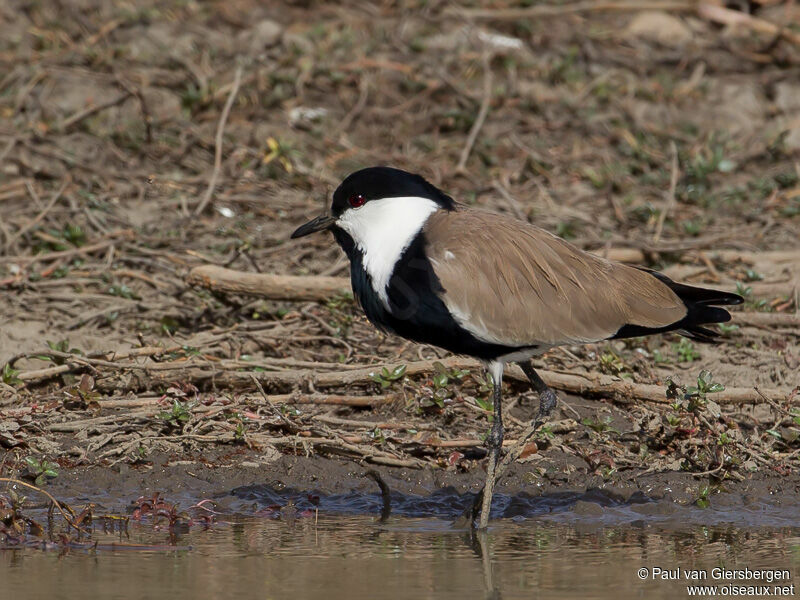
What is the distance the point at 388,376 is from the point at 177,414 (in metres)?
1.06

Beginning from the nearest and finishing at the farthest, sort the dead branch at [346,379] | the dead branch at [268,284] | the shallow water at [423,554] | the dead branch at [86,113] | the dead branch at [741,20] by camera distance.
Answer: the shallow water at [423,554] < the dead branch at [346,379] < the dead branch at [268,284] < the dead branch at [86,113] < the dead branch at [741,20]

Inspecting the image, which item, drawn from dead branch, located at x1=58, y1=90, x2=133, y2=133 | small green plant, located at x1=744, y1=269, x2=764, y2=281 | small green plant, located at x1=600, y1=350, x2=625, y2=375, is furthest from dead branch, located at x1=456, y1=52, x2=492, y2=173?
small green plant, located at x1=600, y1=350, x2=625, y2=375

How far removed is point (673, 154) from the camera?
347 inches

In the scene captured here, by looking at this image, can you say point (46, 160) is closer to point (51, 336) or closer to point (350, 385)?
point (51, 336)

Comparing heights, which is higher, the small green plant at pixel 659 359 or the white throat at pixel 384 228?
the white throat at pixel 384 228

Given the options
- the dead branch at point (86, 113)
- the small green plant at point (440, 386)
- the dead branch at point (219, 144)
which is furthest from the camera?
the dead branch at point (86, 113)

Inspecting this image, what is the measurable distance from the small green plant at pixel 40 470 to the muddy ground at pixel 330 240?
0.5 inches

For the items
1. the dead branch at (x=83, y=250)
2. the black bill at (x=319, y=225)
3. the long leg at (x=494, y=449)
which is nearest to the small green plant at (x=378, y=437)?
the long leg at (x=494, y=449)

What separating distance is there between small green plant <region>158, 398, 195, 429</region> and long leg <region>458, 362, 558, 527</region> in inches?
56.3

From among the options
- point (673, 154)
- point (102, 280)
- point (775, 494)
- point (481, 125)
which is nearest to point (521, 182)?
point (481, 125)

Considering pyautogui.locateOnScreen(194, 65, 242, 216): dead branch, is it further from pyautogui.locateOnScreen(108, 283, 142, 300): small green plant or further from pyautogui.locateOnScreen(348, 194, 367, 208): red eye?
pyautogui.locateOnScreen(348, 194, 367, 208): red eye

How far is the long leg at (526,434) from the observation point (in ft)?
17.6

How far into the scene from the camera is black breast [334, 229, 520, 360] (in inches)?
203

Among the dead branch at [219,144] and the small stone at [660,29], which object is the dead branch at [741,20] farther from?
the dead branch at [219,144]
